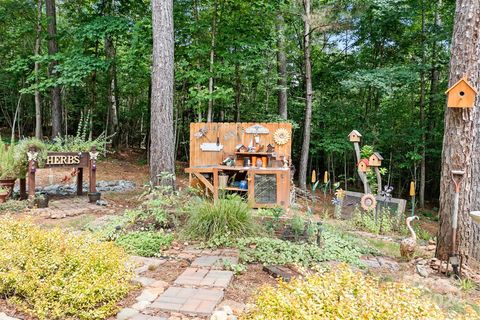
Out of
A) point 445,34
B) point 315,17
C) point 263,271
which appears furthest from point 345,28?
point 263,271

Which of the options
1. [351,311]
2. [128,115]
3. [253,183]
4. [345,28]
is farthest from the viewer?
[128,115]

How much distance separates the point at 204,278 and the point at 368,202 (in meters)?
4.40

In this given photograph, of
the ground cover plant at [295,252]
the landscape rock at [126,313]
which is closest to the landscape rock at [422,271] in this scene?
the ground cover plant at [295,252]

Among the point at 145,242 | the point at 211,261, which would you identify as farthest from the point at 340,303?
the point at 145,242

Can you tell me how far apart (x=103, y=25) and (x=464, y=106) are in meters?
7.57

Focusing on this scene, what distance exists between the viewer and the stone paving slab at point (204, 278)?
2.79m

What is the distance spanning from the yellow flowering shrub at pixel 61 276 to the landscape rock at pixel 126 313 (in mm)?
50

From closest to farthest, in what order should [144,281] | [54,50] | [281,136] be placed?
[144,281] → [281,136] → [54,50]

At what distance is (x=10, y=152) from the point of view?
548cm

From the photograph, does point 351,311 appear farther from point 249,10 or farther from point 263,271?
point 249,10

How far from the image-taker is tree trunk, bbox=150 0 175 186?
18.6 feet

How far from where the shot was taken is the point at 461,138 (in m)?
3.48

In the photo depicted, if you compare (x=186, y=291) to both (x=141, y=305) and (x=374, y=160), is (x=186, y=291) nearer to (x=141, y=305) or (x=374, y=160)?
(x=141, y=305)

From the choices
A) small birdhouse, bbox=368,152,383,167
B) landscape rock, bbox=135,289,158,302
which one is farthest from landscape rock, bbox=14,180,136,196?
small birdhouse, bbox=368,152,383,167
